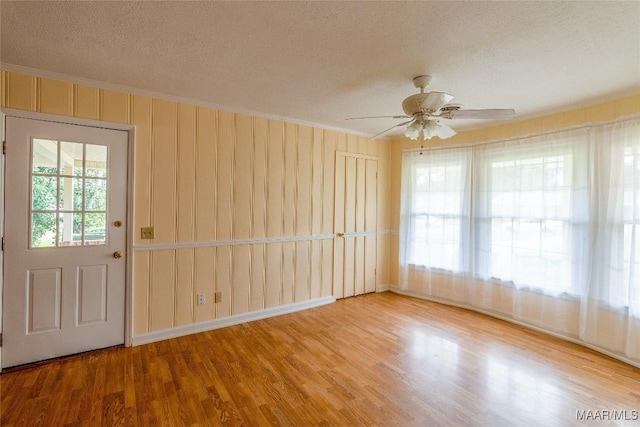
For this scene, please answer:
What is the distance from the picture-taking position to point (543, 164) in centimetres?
326

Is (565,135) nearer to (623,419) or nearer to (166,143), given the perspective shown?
(623,419)

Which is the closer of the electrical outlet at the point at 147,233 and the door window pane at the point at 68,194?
the door window pane at the point at 68,194

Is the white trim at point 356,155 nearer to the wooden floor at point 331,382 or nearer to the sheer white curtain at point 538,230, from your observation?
the sheer white curtain at point 538,230

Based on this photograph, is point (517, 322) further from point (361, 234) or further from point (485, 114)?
point (485, 114)

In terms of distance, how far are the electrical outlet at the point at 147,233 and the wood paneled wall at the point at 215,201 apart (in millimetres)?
36

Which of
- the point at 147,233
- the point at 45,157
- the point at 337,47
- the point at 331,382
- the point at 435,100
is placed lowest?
the point at 331,382

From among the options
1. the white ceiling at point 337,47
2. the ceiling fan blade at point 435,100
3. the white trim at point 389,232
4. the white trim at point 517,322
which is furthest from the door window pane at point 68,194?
the white trim at point 517,322

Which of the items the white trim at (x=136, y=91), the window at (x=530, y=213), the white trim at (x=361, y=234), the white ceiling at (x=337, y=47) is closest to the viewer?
the white ceiling at (x=337, y=47)

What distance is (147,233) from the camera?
115 inches

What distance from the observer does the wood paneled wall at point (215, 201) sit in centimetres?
286

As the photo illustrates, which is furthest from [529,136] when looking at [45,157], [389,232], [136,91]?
[45,157]

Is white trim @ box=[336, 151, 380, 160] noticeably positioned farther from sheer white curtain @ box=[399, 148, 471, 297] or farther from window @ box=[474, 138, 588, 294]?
window @ box=[474, 138, 588, 294]

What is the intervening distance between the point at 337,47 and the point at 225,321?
3.00 m

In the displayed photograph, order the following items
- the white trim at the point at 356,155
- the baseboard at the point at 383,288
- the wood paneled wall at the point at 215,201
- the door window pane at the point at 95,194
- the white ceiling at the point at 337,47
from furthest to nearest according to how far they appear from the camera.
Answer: the baseboard at the point at 383,288 → the white trim at the point at 356,155 → the wood paneled wall at the point at 215,201 → the door window pane at the point at 95,194 → the white ceiling at the point at 337,47
